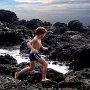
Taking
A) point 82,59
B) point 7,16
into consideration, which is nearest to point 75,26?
point 7,16

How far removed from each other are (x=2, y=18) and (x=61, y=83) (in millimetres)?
61977

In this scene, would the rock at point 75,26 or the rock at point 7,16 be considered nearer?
the rock at point 75,26

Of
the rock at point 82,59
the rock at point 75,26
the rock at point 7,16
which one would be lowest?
the rock at point 75,26

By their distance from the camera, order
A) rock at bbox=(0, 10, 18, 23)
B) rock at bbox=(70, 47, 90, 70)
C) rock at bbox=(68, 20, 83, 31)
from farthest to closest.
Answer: rock at bbox=(0, 10, 18, 23) → rock at bbox=(68, 20, 83, 31) → rock at bbox=(70, 47, 90, 70)

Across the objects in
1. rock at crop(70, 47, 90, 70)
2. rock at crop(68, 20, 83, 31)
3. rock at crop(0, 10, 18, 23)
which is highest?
rock at crop(70, 47, 90, 70)

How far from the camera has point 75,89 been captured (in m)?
14.9

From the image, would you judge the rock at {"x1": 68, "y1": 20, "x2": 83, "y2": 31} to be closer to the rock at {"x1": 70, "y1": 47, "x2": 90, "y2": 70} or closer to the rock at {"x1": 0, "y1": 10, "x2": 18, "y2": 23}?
the rock at {"x1": 0, "y1": 10, "x2": 18, "y2": 23}

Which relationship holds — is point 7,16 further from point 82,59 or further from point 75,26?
point 82,59

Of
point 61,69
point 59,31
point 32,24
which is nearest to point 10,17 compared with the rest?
point 32,24

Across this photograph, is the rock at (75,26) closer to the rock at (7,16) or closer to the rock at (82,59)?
the rock at (7,16)

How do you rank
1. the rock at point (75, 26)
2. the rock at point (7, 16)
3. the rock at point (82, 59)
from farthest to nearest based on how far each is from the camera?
the rock at point (7, 16) → the rock at point (75, 26) → the rock at point (82, 59)

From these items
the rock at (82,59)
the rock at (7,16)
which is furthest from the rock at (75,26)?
the rock at (82,59)

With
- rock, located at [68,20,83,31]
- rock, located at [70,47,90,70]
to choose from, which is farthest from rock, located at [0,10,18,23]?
rock, located at [70,47,90,70]

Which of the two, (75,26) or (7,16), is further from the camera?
(7,16)
